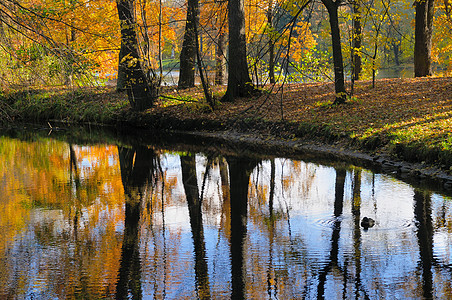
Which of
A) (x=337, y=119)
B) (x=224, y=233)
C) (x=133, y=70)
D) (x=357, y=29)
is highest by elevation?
(x=357, y=29)

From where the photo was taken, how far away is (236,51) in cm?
1761

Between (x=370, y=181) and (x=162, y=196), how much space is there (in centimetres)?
402

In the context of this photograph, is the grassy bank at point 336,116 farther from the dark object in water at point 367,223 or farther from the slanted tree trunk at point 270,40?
the dark object in water at point 367,223

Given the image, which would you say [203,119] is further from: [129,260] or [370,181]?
[129,260]

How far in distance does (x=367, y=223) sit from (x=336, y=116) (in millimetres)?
7530

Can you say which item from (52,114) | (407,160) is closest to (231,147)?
(407,160)

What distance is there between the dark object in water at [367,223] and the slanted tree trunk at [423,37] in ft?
45.1

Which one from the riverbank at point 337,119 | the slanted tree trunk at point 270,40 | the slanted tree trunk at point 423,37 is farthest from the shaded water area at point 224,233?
the slanted tree trunk at point 423,37

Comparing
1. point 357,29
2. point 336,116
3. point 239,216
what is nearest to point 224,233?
point 239,216

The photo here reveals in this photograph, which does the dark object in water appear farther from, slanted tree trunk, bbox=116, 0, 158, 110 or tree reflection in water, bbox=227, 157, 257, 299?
slanted tree trunk, bbox=116, 0, 158, 110

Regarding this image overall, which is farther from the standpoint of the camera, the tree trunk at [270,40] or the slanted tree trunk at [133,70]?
the slanted tree trunk at [133,70]

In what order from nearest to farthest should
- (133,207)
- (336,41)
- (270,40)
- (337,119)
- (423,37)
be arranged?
(133,207) < (270,40) < (337,119) < (336,41) < (423,37)

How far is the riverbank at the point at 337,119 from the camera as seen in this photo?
1045 cm

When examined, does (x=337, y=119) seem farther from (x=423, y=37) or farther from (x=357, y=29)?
(x=423, y=37)
